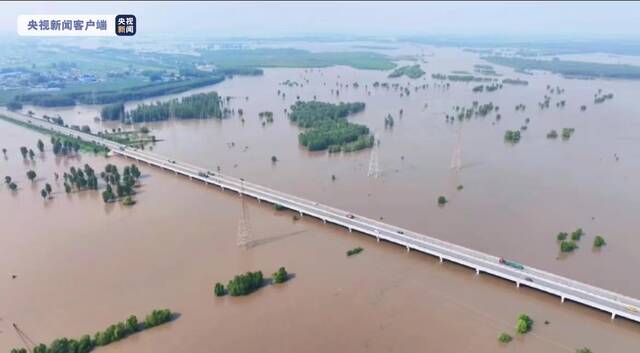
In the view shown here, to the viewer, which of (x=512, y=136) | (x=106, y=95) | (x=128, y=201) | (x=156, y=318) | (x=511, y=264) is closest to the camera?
(x=156, y=318)

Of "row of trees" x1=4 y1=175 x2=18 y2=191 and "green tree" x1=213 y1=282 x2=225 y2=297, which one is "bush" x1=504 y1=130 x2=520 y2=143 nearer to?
"green tree" x1=213 y1=282 x2=225 y2=297

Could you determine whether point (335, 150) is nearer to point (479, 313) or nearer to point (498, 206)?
point (498, 206)

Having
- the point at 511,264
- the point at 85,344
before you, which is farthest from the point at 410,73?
the point at 85,344

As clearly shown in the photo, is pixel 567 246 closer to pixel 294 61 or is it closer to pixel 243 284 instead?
pixel 243 284

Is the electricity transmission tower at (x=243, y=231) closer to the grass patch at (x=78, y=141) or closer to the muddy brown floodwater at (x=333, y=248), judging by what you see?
the muddy brown floodwater at (x=333, y=248)

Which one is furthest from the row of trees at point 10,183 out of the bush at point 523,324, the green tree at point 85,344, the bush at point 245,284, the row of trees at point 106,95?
the bush at point 523,324

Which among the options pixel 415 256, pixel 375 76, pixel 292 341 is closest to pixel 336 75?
pixel 375 76
